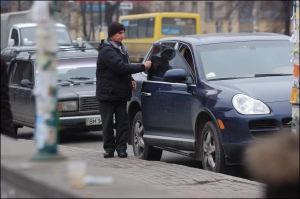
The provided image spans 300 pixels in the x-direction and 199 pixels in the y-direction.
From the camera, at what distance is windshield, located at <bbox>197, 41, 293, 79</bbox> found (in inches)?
444

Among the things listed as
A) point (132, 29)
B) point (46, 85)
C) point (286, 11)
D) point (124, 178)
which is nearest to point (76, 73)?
point (46, 85)

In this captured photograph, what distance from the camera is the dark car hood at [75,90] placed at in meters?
16.2

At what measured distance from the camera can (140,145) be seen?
503 inches

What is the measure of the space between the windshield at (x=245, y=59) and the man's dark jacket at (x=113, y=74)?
0.90m

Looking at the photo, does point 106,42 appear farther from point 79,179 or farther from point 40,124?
point 79,179

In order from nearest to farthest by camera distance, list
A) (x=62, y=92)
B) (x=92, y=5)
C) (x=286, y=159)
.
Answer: (x=286, y=159) → (x=62, y=92) → (x=92, y=5)

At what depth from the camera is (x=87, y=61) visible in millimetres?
17516

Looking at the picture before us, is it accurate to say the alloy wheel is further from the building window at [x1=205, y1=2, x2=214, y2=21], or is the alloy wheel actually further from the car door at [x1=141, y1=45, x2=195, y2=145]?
the building window at [x1=205, y1=2, x2=214, y2=21]

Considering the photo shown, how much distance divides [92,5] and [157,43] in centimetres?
6151

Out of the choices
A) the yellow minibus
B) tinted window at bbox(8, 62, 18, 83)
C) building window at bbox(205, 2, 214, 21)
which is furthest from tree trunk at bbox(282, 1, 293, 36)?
tinted window at bbox(8, 62, 18, 83)

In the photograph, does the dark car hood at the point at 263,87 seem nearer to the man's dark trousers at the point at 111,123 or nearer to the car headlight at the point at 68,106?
the man's dark trousers at the point at 111,123

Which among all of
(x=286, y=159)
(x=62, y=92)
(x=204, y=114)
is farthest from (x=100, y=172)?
(x=62, y=92)

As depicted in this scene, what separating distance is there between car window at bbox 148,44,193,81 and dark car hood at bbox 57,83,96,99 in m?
3.58

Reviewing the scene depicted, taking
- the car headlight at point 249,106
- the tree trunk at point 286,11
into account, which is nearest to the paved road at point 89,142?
the car headlight at point 249,106
